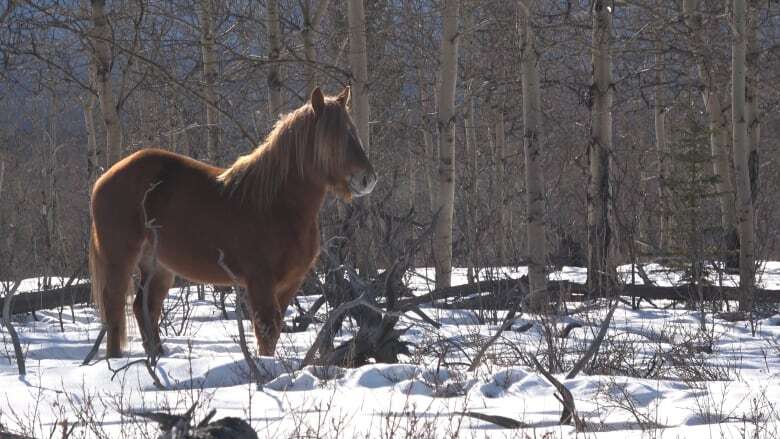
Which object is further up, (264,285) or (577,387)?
(264,285)

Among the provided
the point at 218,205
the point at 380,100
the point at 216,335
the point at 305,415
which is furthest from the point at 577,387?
the point at 380,100

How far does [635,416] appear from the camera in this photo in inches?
132

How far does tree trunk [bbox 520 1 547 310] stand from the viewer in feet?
28.8

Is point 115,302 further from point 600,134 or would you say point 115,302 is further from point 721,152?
point 721,152

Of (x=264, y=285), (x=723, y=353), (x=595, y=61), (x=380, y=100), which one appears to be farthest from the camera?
(x=380, y=100)

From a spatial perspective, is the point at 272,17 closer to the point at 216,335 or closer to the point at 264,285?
the point at 216,335

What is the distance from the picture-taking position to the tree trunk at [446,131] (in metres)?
10.2

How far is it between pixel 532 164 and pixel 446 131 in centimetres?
166

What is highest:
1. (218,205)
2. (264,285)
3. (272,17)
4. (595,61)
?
(272,17)

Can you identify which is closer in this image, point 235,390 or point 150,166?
point 235,390

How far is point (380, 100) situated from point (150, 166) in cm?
1434

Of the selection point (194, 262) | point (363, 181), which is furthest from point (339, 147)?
point (194, 262)

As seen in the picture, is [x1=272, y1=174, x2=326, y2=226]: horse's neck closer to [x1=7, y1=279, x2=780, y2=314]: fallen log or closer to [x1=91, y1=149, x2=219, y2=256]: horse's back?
[x1=91, y1=149, x2=219, y2=256]: horse's back

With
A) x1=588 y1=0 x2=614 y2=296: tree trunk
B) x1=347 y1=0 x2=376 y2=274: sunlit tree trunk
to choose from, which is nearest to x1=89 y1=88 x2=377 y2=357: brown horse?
x1=347 y1=0 x2=376 y2=274: sunlit tree trunk
